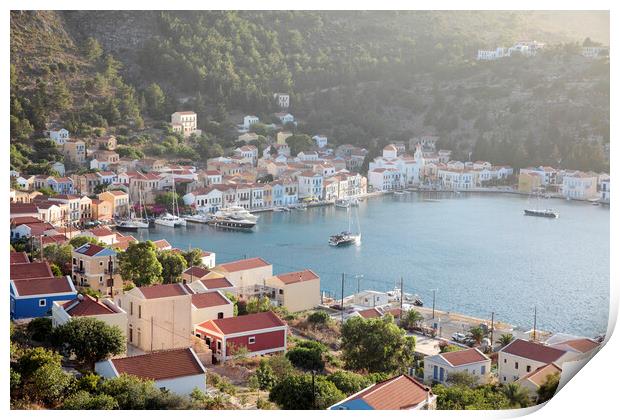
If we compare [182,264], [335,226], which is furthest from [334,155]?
[182,264]

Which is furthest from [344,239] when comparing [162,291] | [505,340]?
[162,291]

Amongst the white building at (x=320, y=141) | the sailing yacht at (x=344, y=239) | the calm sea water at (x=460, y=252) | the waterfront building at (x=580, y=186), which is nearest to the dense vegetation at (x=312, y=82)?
the white building at (x=320, y=141)

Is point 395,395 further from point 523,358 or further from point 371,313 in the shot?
point 371,313

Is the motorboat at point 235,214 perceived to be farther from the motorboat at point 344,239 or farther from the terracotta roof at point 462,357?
the terracotta roof at point 462,357

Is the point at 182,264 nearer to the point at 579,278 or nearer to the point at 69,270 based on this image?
the point at 69,270

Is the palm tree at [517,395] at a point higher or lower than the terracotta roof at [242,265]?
lower

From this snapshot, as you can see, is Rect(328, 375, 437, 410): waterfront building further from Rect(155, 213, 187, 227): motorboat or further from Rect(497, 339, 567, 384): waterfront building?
Rect(155, 213, 187, 227): motorboat
